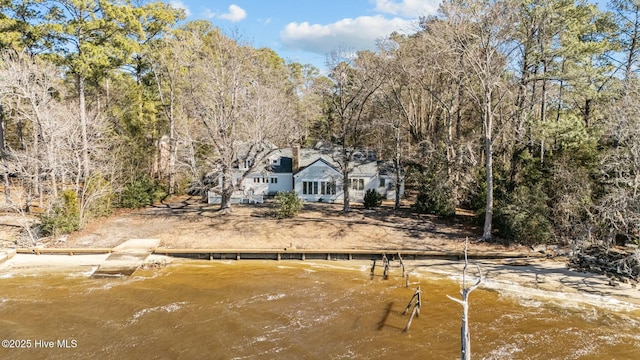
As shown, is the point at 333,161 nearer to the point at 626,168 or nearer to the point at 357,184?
the point at 357,184

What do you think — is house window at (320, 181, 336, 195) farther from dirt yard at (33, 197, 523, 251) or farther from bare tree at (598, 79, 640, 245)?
bare tree at (598, 79, 640, 245)

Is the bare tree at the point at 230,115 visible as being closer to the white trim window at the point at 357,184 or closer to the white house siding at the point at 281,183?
the white house siding at the point at 281,183

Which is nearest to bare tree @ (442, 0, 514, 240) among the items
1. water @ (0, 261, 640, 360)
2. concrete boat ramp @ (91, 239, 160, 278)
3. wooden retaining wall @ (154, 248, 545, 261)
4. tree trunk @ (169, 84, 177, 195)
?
wooden retaining wall @ (154, 248, 545, 261)

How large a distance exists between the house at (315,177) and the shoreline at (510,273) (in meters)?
14.7

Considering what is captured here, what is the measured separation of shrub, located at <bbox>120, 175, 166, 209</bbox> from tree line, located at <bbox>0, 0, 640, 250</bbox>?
0.12 metres

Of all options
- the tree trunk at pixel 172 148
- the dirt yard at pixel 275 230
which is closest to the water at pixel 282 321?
the dirt yard at pixel 275 230

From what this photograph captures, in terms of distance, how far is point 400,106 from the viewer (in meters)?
32.6

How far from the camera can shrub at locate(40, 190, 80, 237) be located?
2384cm

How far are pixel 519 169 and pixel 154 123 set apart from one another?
98.4ft

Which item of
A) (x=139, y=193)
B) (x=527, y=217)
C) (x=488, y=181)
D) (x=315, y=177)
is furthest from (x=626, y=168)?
(x=139, y=193)

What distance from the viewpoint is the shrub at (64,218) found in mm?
23844

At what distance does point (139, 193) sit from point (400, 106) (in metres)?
22.2

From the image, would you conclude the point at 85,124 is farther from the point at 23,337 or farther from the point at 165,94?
the point at 23,337

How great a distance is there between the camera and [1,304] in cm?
1600
